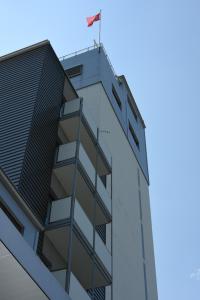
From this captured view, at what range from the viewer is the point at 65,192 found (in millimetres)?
27047

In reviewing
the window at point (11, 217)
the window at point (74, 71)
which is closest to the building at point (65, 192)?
the window at point (11, 217)

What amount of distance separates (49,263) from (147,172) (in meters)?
24.0

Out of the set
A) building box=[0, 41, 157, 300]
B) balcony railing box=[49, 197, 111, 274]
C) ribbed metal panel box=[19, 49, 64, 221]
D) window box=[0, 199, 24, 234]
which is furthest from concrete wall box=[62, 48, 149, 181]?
window box=[0, 199, 24, 234]

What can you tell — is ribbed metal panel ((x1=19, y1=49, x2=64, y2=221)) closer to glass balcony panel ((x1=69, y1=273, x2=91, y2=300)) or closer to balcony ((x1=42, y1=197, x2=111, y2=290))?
A: balcony ((x1=42, y1=197, x2=111, y2=290))

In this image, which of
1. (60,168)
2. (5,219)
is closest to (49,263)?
(60,168)

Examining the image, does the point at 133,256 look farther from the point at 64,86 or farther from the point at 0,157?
the point at 0,157

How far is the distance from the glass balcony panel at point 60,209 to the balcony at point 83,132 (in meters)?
6.28

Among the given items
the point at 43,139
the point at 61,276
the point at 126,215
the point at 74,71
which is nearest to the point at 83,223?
the point at 61,276

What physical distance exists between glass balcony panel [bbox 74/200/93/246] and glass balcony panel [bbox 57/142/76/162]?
10.9 feet

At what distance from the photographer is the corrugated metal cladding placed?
76.5 ft

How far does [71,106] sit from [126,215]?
914 cm

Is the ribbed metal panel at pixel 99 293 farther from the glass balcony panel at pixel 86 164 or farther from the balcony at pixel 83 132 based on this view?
the balcony at pixel 83 132

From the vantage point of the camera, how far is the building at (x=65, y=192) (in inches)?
804

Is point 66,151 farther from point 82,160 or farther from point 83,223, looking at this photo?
point 83,223
